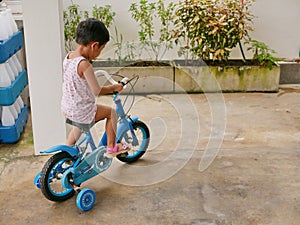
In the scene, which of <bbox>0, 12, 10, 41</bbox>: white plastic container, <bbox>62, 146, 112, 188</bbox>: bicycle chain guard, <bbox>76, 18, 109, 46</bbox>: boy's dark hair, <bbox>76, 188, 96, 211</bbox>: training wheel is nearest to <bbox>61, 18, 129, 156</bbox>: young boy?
<bbox>76, 18, 109, 46</bbox>: boy's dark hair

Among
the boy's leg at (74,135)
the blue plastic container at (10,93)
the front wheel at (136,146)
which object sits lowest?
the front wheel at (136,146)

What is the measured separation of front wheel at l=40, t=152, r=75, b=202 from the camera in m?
2.51

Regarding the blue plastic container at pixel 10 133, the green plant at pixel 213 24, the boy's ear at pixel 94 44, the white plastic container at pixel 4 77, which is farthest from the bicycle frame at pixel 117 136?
the green plant at pixel 213 24

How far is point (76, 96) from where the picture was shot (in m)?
2.55

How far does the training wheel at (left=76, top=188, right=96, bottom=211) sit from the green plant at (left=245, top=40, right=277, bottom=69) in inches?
121

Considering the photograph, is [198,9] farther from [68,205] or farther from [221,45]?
[68,205]

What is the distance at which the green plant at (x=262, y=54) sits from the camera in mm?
4949

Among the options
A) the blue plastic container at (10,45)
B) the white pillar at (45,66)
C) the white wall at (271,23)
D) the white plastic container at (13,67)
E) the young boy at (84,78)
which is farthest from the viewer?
the white wall at (271,23)

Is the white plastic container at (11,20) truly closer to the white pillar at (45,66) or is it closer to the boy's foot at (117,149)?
the white pillar at (45,66)

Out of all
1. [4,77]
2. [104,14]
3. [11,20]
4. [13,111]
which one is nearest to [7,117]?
[13,111]

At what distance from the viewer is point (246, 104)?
455 centimetres

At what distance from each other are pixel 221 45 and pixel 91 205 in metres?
2.83

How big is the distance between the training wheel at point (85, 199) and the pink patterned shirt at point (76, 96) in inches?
16.7

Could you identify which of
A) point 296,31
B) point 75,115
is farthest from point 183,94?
point 75,115
